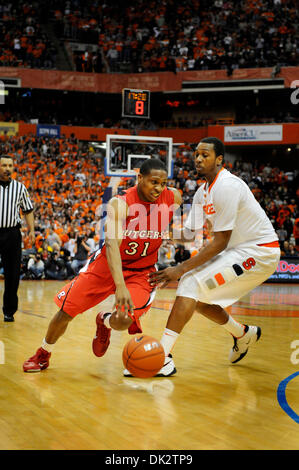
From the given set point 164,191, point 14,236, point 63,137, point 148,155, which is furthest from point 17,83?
point 164,191

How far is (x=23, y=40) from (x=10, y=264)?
73.5 feet

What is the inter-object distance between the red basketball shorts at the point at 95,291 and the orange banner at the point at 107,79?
73.1 feet

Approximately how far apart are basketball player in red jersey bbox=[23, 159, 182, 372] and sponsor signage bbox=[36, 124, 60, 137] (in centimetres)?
2035

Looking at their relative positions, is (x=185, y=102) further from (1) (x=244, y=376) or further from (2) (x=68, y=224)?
(1) (x=244, y=376)

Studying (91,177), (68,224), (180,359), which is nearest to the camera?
(180,359)

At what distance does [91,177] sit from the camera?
21.1 m

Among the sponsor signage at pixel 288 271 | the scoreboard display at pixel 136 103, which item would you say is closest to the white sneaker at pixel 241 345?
the scoreboard display at pixel 136 103

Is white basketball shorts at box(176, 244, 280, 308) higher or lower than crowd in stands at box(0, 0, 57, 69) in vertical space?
lower

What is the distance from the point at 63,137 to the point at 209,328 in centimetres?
1908

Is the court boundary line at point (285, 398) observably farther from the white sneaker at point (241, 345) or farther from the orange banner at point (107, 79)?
the orange banner at point (107, 79)

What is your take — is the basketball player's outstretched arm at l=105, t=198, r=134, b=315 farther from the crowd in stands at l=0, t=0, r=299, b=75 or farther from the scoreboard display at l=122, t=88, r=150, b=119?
the crowd in stands at l=0, t=0, r=299, b=75

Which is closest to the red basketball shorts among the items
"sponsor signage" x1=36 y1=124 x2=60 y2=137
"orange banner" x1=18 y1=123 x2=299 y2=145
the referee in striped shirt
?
the referee in striped shirt

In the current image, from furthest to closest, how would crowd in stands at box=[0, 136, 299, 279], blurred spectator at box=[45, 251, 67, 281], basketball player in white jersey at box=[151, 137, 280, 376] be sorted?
crowd in stands at box=[0, 136, 299, 279], blurred spectator at box=[45, 251, 67, 281], basketball player in white jersey at box=[151, 137, 280, 376]

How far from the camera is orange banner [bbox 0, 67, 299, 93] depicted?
1001 inches
